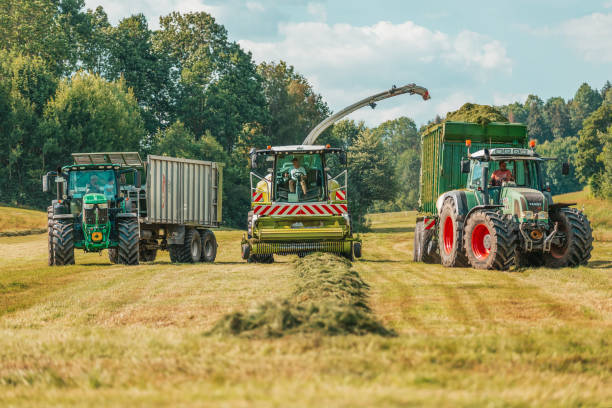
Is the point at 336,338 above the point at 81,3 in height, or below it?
below

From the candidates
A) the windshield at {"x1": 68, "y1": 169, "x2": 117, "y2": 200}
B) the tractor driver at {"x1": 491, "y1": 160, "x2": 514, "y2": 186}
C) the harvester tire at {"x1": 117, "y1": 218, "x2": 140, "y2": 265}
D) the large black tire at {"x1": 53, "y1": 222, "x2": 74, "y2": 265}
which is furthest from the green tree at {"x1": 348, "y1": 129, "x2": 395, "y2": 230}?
the tractor driver at {"x1": 491, "y1": 160, "x2": 514, "y2": 186}

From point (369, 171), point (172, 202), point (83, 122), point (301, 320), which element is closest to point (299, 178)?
point (172, 202)

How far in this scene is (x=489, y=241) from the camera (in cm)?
1471

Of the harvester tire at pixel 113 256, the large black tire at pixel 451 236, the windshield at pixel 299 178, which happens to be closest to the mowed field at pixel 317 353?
the large black tire at pixel 451 236

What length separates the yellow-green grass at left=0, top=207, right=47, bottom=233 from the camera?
40.7m

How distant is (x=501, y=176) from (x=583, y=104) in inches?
6986

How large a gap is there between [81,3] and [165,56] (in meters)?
9.28

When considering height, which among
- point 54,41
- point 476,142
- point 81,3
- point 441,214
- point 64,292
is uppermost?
point 81,3

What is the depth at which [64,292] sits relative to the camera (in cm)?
1159

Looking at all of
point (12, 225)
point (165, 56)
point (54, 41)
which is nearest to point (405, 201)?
point (165, 56)

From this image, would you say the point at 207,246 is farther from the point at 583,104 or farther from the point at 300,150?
the point at 583,104

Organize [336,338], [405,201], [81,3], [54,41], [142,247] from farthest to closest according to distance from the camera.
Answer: [405,201] < [81,3] < [54,41] < [142,247] < [336,338]

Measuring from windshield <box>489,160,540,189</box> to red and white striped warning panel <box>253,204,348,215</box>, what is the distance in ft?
12.6

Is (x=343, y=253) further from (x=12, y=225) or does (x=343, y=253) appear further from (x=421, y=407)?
(x=12, y=225)
